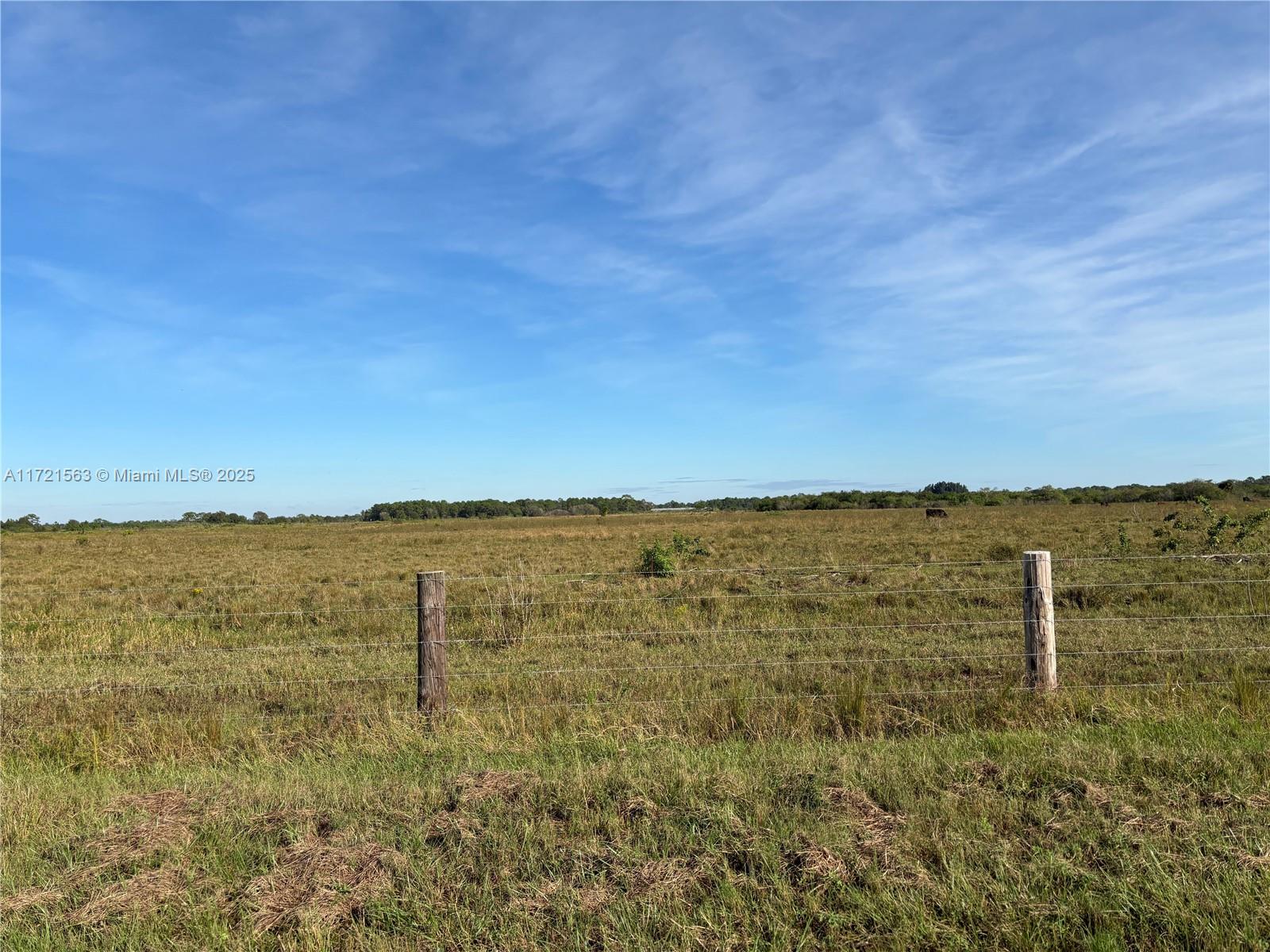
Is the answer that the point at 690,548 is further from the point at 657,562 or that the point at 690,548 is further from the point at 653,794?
the point at 653,794

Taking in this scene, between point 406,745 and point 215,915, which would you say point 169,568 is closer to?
point 406,745

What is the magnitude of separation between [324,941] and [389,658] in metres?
7.05

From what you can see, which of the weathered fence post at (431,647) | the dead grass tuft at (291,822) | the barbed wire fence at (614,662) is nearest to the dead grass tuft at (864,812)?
the barbed wire fence at (614,662)

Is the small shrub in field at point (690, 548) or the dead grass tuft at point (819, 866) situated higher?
the small shrub in field at point (690, 548)

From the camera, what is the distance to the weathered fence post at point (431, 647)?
6.69 m

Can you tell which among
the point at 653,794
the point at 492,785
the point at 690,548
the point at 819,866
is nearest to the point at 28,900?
the point at 492,785

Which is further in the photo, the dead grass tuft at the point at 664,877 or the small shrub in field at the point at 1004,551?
the small shrub in field at the point at 1004,551

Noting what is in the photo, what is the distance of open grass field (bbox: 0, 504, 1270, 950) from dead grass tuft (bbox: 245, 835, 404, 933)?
15mm

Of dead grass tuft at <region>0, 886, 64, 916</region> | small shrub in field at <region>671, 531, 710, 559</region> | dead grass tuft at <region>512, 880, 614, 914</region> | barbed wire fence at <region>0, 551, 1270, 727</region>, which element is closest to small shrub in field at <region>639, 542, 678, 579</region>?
small shrub in field at <region>671, 531, 710, 559</region>

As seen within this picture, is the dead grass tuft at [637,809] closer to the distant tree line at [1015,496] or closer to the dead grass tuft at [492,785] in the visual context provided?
the dead grass tuft at [492,785]

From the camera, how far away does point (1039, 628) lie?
22.4ft

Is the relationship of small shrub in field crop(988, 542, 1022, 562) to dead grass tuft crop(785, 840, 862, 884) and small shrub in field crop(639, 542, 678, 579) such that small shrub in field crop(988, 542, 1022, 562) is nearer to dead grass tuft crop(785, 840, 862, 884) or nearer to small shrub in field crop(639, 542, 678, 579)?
small shrub in field crop(639, 542, 678, 579)

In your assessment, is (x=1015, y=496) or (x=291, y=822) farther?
(x=1015, y=496)

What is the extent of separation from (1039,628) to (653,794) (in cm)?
408
